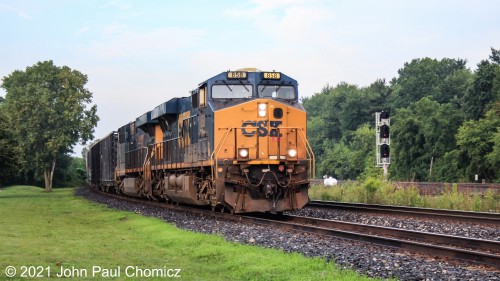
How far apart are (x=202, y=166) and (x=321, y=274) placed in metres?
11.3

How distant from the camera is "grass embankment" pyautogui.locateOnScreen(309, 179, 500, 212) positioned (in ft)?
73.2

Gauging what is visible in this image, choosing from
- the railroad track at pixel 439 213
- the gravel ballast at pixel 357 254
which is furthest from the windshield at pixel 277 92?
the railroad track at pixel 439 213

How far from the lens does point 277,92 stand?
20.2 metres

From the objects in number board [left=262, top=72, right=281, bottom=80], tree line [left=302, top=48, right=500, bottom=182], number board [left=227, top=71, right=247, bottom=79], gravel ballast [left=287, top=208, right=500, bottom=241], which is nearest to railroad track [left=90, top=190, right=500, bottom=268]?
gravel ballast [left=287, top=208, right=500, bottom=241]

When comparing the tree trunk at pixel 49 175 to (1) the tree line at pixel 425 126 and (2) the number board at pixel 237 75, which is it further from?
(2) the number board at pixel 237 75

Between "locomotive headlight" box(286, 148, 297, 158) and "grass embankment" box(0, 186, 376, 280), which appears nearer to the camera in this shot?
"grass embankment" box(0, 186, 376, 280)

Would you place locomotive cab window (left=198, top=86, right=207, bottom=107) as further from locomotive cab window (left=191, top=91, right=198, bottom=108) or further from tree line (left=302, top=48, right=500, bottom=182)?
tree line (left=302, top=48, right=500, bottom=182)

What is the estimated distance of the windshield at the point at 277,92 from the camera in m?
20.0

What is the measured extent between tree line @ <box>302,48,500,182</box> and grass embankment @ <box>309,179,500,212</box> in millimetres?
22040

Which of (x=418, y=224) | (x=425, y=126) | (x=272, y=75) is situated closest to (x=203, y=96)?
(x=272, y=75)

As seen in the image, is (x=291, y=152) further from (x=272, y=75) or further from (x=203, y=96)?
(x=203, y=96)

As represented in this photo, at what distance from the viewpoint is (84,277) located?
9516mm

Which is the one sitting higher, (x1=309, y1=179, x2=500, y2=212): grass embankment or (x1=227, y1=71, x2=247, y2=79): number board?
(x1=227, y1=71, x2=247, y2=79): number board

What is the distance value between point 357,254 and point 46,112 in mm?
57213
